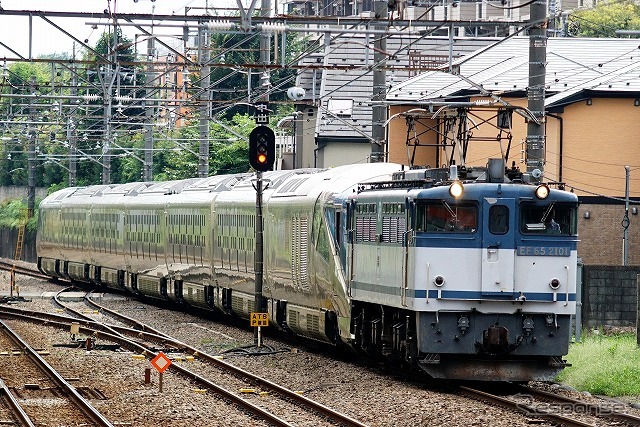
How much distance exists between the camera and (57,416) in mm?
14992

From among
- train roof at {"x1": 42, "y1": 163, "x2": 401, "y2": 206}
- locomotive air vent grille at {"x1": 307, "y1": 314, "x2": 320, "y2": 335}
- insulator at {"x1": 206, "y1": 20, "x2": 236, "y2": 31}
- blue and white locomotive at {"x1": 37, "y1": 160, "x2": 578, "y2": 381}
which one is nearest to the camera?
blue and white locomotive at {"x1": 37, "y1": 160, "x2": 578, "y2": 381}

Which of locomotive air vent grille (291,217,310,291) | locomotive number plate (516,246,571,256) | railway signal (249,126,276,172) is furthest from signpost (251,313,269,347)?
locomotive number plate (516,246,571,256)

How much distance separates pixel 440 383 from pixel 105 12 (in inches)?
413

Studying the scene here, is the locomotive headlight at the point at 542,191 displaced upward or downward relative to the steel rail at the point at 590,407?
upward

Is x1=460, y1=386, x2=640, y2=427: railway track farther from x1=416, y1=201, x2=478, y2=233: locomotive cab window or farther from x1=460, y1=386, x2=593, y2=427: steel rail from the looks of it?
x1=416, y1=201, x2=478, y2=233: locomotive cab window

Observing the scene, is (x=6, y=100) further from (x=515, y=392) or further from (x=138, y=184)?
(x=515, y=392)

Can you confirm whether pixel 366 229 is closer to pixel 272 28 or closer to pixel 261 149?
pixel 261 149

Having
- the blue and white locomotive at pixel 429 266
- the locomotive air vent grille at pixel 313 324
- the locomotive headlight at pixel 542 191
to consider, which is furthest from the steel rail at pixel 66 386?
the locomotive headlight at pixel 542 191

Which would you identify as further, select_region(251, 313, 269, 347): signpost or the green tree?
the green tree

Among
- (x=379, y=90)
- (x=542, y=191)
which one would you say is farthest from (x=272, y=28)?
(x=542, y=191)

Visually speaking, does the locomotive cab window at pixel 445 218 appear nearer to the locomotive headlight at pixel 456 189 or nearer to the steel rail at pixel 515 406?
the locomotive headlight at pixel 456 189

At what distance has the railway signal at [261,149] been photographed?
23.0 meters

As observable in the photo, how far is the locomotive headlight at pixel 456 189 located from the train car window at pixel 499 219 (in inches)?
18.4

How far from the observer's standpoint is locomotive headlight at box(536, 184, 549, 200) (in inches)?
649
